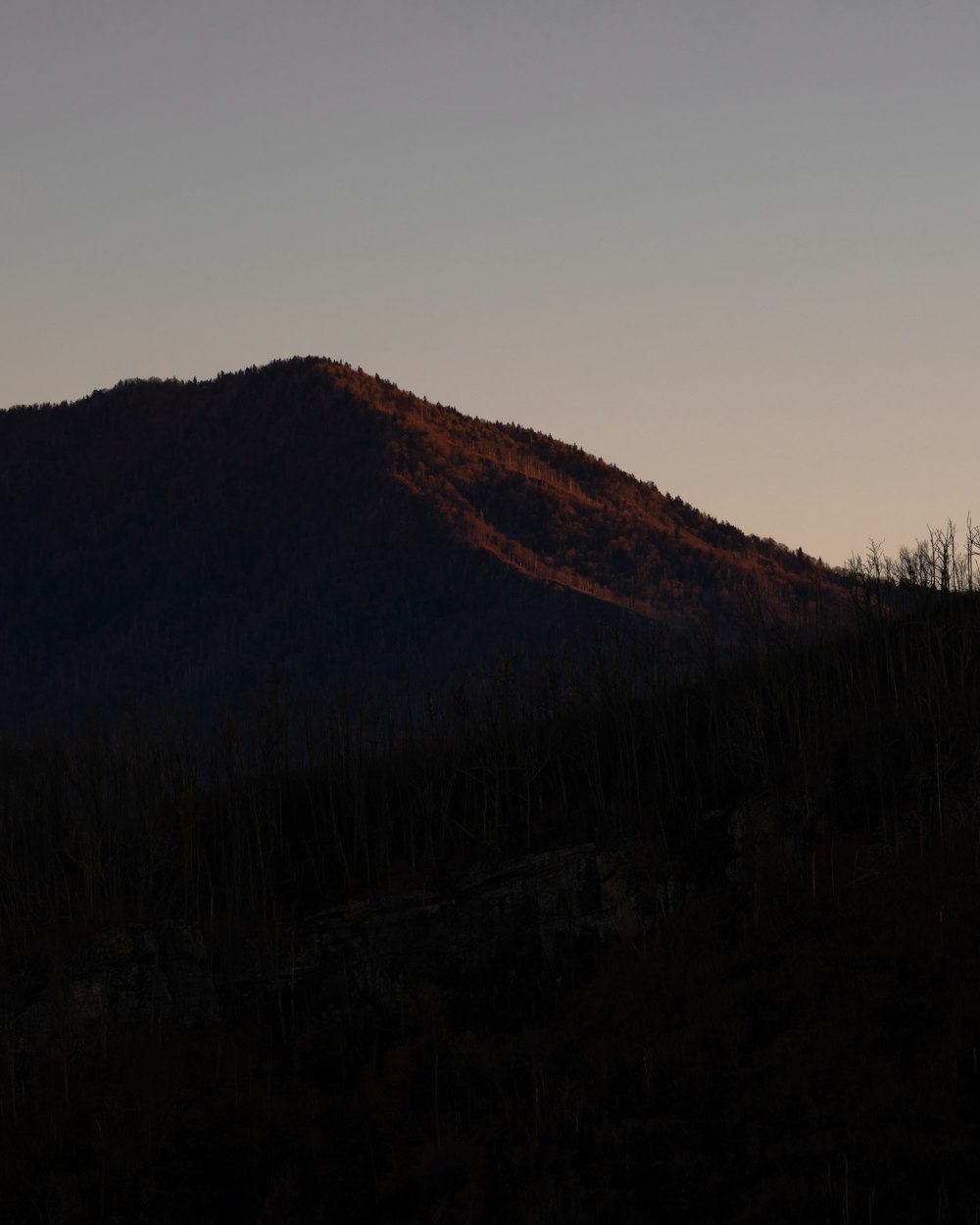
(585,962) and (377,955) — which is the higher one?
(377,955)

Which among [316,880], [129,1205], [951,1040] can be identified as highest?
[316,880]

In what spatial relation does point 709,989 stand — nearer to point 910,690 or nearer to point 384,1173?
point 384,1173

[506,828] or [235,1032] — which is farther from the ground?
[506,828]

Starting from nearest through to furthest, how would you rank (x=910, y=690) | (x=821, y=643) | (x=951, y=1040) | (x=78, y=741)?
1. (x=951, y=1040)
2. (x=910, y=690)
3. (x=821, y=643)
4. (x=78, y=741)

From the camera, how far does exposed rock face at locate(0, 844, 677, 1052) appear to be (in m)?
94.8

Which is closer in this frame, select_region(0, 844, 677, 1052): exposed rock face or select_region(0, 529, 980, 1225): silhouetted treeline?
select_region(0, 529, 980, 1225): silhouetted treeline

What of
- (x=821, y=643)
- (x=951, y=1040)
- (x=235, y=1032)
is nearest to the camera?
(x=951, y=1040)

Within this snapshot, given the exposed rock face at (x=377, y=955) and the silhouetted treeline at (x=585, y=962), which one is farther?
the exposed rock face at (x=377, y=955)

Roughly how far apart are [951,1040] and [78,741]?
81268 millimetres

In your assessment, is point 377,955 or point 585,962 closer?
point 585,962

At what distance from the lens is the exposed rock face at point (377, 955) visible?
9481 centimetres

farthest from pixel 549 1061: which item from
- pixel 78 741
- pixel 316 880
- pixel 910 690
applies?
pixel 78 741

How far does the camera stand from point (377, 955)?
99688 millimetres

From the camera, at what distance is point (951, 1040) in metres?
72.1
